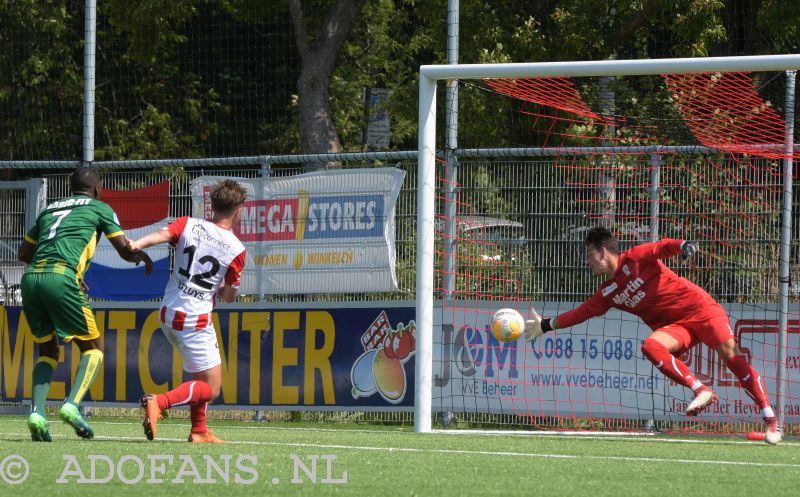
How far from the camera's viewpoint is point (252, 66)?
87.4ft

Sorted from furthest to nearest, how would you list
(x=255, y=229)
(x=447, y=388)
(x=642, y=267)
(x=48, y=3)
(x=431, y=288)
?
(x=48, y=3) → (x=255, y=229) → (x=447, y=388) → (x=431, y=288) → (x=642, y=267)

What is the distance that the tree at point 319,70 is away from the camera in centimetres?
2250

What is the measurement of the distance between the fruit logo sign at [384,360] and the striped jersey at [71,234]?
416cm

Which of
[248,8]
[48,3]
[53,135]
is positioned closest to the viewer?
[248,8]

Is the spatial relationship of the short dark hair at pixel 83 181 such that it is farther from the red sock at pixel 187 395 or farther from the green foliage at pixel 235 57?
the green foliage at pixel 235 57

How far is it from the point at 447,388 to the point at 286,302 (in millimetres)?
1860

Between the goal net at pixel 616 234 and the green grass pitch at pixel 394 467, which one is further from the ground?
the goal net at pixel 616 234

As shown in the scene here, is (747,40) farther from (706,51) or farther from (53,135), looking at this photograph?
(53,135)

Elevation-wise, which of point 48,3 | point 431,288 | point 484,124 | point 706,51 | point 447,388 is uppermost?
point 48,3

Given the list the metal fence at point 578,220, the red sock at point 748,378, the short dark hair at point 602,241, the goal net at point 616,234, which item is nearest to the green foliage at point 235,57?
the goal net at point 616,234

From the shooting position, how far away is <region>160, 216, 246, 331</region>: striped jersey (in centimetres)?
845

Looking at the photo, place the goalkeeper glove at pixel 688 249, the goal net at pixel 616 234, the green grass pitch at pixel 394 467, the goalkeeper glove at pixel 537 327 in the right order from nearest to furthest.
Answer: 1. the green grass pitch at pixel 394 467
2. the goalkeeper glove at pixel 688 249
3. the goalkeeper glove at pixel 537 327
4. the goal net at pixel 616 234

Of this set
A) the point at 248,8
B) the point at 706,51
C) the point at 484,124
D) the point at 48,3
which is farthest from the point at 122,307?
the point at 48,3

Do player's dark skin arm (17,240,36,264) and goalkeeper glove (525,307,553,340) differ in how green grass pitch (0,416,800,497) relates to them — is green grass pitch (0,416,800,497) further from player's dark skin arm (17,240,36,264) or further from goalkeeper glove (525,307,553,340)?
player's dark skin arm (17,240,36,264)
